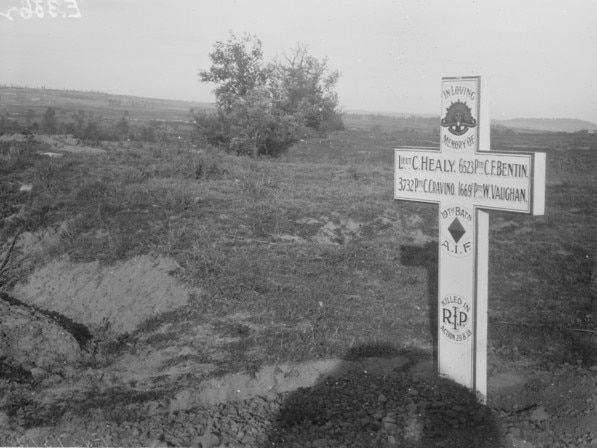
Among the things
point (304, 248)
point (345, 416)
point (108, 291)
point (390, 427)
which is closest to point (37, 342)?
point (108, 291)

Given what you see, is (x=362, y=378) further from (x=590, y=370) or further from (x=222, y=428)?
(x=590, y=370)

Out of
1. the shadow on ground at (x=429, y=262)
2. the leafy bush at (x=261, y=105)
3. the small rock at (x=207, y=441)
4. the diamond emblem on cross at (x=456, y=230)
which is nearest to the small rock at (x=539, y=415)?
the diamond emblem on cross at (x=456, y=230)

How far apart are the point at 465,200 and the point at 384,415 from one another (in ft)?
5.02

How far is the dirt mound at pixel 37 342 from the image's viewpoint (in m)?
5.86

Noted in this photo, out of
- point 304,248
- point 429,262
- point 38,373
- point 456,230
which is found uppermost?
point 456,230

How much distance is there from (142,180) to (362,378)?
6045 millimetres

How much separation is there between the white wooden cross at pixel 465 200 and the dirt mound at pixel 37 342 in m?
3.21

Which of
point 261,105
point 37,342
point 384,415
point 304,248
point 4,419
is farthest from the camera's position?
point 261,105

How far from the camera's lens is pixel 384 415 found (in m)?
4.36

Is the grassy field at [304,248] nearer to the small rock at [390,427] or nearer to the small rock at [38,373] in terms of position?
the small rock at [38,373]

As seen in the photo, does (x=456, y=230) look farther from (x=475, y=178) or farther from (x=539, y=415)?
(x=539, y=415)

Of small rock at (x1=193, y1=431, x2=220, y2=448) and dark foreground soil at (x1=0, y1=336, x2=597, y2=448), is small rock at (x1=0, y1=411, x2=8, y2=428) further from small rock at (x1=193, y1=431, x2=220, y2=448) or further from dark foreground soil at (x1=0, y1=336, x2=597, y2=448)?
small rock at (x1=193, y1=431, x2=220, y2=448)

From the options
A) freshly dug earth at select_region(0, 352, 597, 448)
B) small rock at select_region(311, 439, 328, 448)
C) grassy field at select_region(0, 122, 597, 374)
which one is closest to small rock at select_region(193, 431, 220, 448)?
freshly dug earth at select_region(0, 352, 597, 448)

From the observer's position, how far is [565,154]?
59.2 feet
